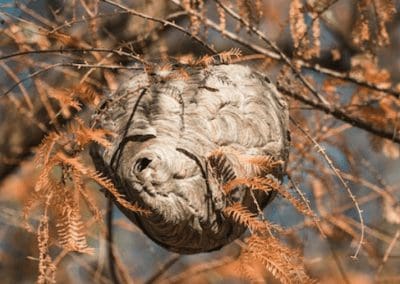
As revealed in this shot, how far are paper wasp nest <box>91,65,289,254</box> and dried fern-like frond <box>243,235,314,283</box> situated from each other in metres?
0.09

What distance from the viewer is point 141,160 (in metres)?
1.62

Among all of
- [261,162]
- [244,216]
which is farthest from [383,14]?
[244,216]

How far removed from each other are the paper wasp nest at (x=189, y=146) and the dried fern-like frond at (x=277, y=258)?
88 millimetres

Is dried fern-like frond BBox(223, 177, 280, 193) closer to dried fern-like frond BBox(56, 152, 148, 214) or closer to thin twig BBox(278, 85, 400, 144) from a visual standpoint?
dried fern-like frond BBox(56, 152, 148, 214)

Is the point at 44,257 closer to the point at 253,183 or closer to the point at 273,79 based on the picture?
the point at 253,183

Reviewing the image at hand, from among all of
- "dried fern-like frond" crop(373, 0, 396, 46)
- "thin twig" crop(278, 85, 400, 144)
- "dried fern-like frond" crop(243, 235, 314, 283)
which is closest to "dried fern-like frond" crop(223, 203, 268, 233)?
"dried fern-like frond" crop(243, 235, 314, 283)

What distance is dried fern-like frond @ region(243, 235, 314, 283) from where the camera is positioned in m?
1.52

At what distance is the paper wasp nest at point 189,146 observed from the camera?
1.62 m

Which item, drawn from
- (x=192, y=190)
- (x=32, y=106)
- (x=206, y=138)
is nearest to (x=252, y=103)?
(x=206, y=138)

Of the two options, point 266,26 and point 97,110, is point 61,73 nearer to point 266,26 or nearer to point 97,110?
point 266,26

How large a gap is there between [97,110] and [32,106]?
97 centimetres

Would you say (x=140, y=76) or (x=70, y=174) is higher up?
(x=140, y=76)

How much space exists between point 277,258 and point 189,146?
301 millimetres

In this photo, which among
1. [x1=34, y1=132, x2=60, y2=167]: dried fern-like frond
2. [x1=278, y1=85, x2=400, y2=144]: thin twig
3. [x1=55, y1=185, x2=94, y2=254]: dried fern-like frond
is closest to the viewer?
[x1=55, y1=185, x2=94, y2=254]: dried fern-like frond
